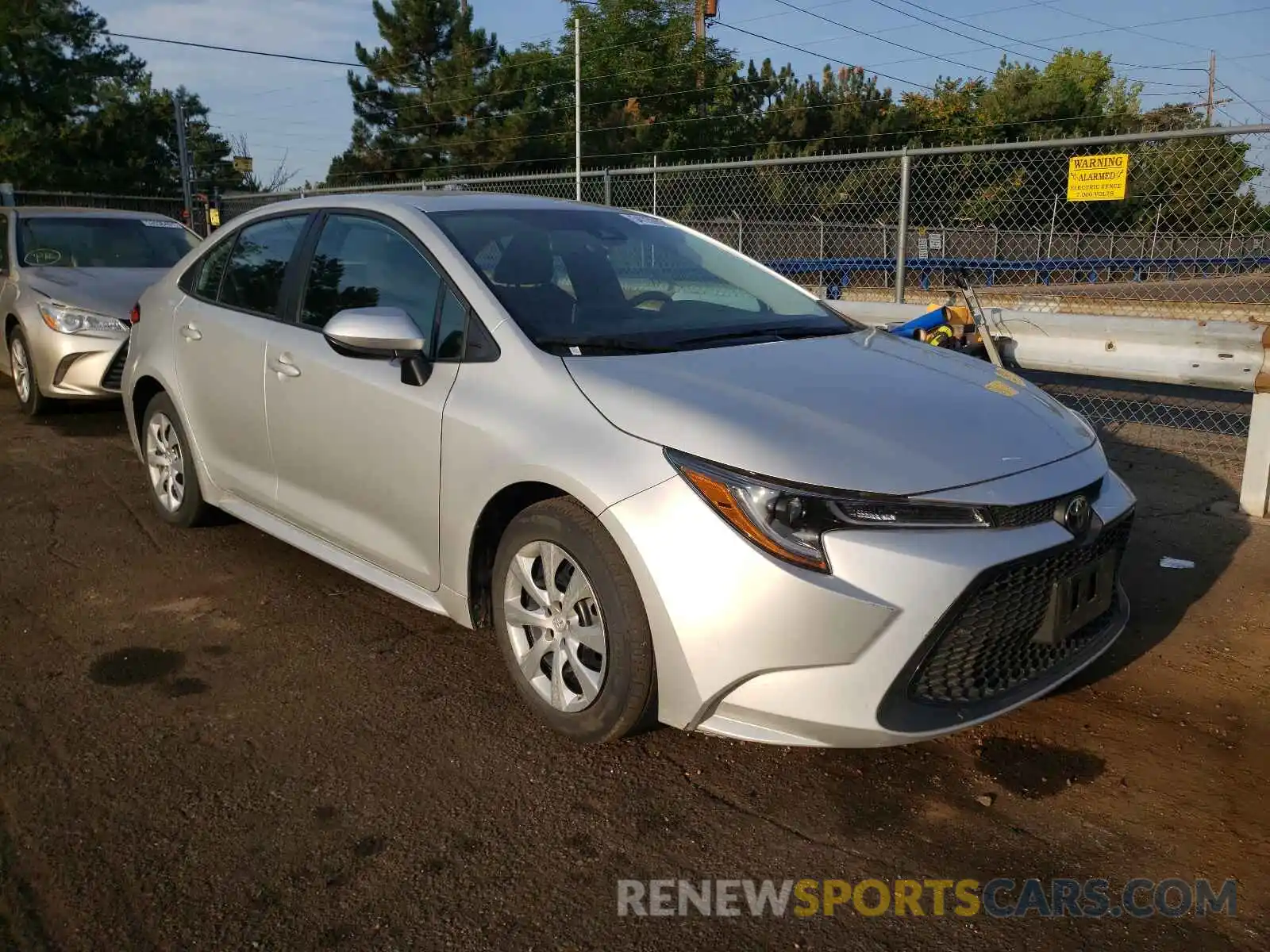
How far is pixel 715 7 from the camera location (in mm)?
40469

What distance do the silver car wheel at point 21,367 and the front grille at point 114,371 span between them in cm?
93

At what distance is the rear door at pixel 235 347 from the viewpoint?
13.9 ft

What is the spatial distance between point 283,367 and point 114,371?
402cm

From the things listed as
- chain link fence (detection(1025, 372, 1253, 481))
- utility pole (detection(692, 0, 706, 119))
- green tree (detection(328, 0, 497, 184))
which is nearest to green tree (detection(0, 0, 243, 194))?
green tree (detection(328, 0, 497, 184))

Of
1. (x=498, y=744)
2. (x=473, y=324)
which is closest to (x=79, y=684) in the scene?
(x=498, y=744)

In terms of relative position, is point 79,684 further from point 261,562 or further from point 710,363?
point 710,363

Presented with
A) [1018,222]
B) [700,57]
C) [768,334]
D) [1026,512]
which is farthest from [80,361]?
[700,57]

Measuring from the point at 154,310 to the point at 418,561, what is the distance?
252cm

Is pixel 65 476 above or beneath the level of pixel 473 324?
beneath

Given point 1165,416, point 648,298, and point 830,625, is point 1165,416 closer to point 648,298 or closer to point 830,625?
point 648,298

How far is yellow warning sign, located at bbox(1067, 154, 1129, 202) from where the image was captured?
21.7 feet

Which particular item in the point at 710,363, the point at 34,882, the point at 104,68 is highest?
the point at 104,68

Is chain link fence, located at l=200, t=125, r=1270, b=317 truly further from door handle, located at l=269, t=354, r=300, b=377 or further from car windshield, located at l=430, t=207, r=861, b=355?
door handle, located at l=269, t=354, r=300, b=377

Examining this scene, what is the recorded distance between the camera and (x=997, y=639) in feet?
8.82
